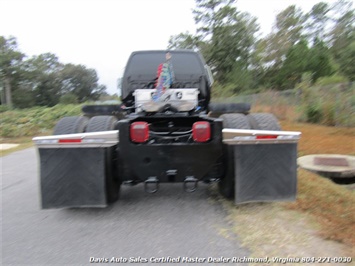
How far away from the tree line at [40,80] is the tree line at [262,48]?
94.5ft

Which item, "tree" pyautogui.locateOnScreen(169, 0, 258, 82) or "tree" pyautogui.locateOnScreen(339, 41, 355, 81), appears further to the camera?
"tree" pyautogui.locateOnScreen(169, 0, 258, 82)

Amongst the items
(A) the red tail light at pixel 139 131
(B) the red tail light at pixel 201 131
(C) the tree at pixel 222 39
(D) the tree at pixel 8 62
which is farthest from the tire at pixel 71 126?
(D) the tree at pixel 8 62

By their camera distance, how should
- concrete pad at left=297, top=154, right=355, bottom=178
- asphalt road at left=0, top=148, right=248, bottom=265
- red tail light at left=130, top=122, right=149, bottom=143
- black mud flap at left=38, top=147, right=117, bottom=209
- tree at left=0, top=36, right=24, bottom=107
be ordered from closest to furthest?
asphalt road at left=0, top=148, right=248, bottom=265
red tail light at left=130, top=122, right=149, bottom=143
black mud flap at left=38, top=147, right=117, bottom=209
concrete pad at left=297, top=154, right=355, bottom=178
tree at left=0, top=36, right=24, bottom=107

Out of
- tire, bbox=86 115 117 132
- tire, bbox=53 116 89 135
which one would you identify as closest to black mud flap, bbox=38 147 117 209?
tire, bbox=86 115 117 132

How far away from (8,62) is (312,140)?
5780 cm

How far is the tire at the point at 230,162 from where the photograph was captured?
426 cm

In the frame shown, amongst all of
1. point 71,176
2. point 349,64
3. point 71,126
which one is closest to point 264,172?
point 71,176

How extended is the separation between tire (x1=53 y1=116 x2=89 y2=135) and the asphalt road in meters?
1.19

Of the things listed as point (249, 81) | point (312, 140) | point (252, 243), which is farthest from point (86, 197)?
point (249, 81)

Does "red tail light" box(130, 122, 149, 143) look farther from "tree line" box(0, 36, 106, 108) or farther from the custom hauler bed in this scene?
"tree line" box(0, 36, 106, 108)

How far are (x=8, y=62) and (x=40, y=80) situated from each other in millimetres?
12792

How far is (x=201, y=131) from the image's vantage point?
13.0 feet

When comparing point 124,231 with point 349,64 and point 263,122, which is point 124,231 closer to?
point 263,122

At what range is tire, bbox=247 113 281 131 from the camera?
5024 mm
